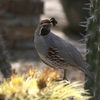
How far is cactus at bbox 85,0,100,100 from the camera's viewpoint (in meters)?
2.07

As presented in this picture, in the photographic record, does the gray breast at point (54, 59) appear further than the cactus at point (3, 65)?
No

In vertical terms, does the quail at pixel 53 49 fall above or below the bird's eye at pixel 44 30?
below

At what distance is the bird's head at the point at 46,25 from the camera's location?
166 cm

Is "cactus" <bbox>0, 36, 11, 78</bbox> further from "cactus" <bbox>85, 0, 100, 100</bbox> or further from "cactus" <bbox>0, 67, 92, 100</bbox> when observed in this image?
"cactus" <bbox>0, 67, 92, 100</bbox>

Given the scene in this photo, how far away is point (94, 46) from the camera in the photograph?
82.5 inches

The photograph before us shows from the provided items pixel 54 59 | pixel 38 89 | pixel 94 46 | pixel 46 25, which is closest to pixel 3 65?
pixel 94 46

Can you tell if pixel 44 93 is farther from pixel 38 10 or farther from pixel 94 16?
pixel 38 10

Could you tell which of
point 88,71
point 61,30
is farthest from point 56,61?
point 61,30

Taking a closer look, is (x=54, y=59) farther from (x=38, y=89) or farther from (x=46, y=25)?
(x=38, y=89)

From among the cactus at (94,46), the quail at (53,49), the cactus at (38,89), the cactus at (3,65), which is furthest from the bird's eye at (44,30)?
the cactus at (3,65)

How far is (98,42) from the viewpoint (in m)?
2.09

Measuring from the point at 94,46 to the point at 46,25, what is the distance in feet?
1.69

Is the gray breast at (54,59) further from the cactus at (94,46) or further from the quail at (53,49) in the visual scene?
the cactus at (94,46)

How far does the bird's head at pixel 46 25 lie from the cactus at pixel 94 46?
1.43ft
